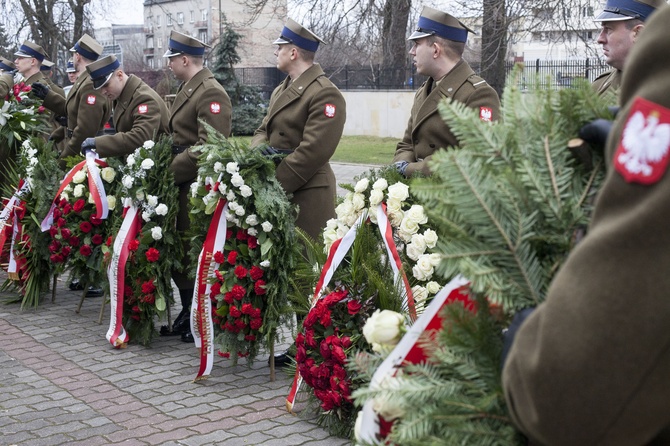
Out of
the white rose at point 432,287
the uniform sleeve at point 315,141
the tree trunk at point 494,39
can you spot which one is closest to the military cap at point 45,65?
the tree trunk at point 494,39

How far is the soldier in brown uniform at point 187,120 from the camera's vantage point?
254 inches

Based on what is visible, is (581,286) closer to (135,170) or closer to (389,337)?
(389,337)

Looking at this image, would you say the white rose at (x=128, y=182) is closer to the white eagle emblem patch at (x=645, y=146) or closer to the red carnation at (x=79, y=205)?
the red carnation at (x=79, y=205)

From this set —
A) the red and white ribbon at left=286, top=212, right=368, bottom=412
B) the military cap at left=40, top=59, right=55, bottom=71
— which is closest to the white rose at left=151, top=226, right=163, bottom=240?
the red and white ribbon at left=286, top=212, right=368, bottom=412

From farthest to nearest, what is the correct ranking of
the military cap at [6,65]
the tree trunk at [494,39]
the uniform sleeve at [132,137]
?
the tree trunk at [494,39]
the military cap at [6,65]
the uniform sleeve at [132,137]

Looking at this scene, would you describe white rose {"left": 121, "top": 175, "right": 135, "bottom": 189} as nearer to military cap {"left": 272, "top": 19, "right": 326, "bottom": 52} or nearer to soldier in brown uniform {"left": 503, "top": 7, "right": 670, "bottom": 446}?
military cap {"left": 272, "top": 19, "right": 326, "bottom": 52}

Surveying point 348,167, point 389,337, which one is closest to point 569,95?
point 389,337

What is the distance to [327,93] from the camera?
5770mm

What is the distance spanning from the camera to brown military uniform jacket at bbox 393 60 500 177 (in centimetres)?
501

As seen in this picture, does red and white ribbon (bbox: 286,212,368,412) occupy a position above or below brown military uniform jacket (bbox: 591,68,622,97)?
below

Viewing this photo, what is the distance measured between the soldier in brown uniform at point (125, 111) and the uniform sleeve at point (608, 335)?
6.06m

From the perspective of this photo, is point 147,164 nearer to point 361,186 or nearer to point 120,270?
point 120,270

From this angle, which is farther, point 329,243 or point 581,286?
point 329,243

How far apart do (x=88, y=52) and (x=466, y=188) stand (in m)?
7.91
